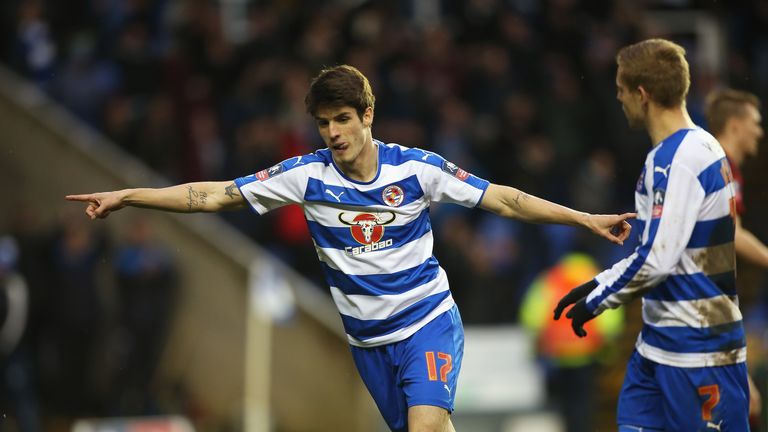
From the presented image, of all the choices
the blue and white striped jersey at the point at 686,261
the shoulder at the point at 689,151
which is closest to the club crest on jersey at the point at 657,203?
the blue and white striped jersey at the point at 686,261

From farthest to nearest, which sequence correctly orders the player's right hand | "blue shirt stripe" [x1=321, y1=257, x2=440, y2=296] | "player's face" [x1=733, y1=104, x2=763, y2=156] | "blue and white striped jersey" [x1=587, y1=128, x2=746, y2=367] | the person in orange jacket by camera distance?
the person in orange jacket → "player's face" [x1=733, y1=104, x2=763, y2=156] → "blue shirt stripe" [x1=321, y1=257, x2=440, y2=296] → the player's right hand → "blue and white striped jersey" [x1=587, y1=128, x2=746, y2=367]

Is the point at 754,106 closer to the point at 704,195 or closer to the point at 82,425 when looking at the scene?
the point at 704,195

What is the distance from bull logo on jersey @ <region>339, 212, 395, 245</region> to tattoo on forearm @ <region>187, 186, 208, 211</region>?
702mm

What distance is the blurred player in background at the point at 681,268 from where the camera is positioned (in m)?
5.63

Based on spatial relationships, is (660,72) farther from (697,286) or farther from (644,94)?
(697,286)

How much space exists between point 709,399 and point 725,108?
2.07m

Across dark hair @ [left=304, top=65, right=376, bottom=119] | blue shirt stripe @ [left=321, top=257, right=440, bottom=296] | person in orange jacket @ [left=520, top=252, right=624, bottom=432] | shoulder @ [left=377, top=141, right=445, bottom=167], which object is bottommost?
person in orange jacket @ [left=520, top=252, right=624, bottom=432]

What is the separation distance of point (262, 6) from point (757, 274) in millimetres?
10119

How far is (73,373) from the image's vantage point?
582 inches

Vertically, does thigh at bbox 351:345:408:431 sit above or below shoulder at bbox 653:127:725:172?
below

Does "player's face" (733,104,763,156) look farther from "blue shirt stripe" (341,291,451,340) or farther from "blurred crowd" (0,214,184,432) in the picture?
"blurred crowd" (0,214,184,432)

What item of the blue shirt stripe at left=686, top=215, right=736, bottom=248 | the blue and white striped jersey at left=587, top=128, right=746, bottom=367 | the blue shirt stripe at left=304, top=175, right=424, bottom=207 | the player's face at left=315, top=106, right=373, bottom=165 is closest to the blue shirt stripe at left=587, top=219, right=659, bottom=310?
the blue and white striped jersey at left=587, top=128, right=746, bottom=367

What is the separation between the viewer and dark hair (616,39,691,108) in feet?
19.0

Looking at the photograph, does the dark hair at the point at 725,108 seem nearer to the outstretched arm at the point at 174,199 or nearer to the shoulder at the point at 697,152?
the shoulder at the point at 697,152
